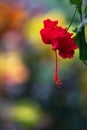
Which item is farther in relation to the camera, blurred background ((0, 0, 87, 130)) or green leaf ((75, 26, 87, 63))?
blurred background ((0, 0, 87, 130))

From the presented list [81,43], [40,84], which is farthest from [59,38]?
[40,84]

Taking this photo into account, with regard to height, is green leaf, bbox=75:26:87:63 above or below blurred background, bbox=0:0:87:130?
above

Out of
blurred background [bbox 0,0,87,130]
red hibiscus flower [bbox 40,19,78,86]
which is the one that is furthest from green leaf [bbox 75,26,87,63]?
blurred background [bbox 0,0,87,130]

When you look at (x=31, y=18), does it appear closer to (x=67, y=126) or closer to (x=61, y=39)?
(x=67, y=126)

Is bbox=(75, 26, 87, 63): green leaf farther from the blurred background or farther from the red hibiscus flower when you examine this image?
the blurred background

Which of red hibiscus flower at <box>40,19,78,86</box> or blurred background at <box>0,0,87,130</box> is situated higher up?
red hibiscus flower at <box>40,19,78,86</box>

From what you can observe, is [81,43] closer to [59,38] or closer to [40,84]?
[59,38]

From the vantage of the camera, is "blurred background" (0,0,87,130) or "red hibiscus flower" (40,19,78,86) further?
"blurred background" (0,0,87,130)

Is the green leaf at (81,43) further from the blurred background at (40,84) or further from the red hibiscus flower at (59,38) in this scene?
the blurred background at (40,84)
